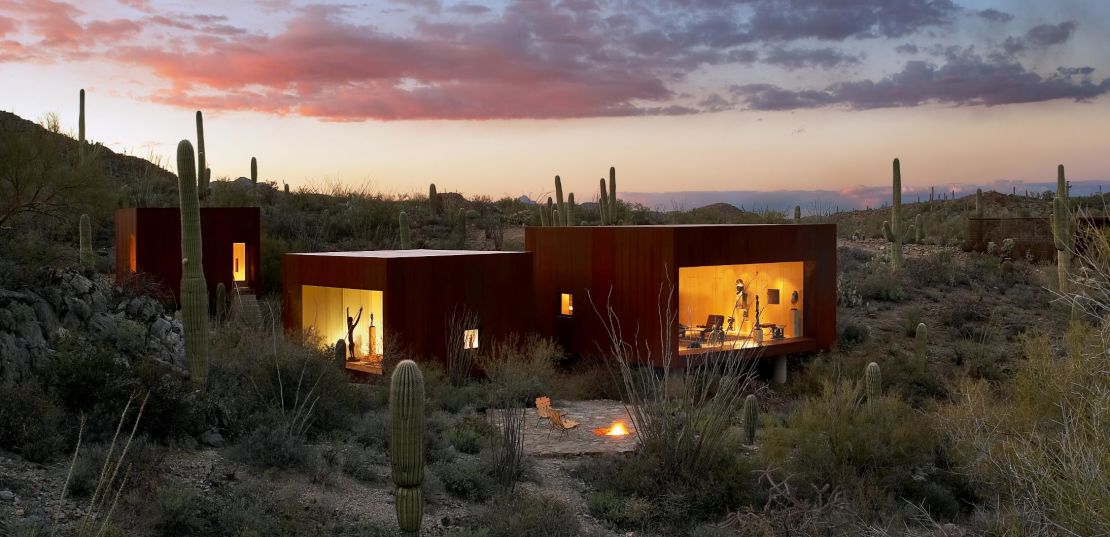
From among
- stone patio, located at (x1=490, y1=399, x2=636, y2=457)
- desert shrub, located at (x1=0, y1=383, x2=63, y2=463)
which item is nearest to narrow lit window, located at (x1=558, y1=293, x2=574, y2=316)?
stone patio, located at (x1=490, y1=399, x2=636, y2=457)

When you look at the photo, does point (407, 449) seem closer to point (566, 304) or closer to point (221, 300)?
point (566, 304)

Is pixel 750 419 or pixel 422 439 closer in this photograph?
pixel 422 439

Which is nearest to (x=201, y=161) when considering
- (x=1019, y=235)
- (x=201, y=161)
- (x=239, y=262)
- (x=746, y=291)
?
(x=201, y=161)

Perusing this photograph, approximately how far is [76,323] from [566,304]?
9704 millimetres

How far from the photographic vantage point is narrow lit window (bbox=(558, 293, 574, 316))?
17.9 meters

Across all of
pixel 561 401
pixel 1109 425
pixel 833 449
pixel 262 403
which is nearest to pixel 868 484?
pixel 833 449

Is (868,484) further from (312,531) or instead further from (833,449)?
(312,531)

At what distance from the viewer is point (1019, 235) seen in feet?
99.8

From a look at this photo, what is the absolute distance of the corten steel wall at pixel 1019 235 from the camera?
29.7 metres

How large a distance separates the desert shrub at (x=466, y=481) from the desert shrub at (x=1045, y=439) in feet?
15.9

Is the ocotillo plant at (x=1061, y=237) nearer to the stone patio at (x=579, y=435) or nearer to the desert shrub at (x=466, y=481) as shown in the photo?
the stone patio at (x=579, y=435)

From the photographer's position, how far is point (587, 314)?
57.3 feet

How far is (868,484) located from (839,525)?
1.80 meters

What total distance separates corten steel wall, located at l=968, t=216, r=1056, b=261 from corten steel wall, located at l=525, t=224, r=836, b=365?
15.0 metres
